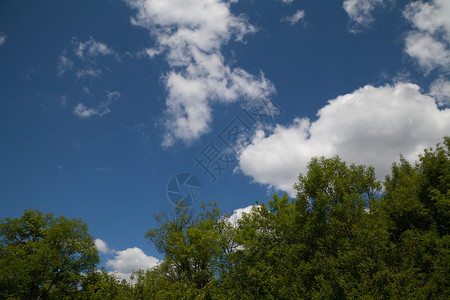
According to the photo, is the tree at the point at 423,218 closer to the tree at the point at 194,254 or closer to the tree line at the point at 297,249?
the tree line at the point at 297,249

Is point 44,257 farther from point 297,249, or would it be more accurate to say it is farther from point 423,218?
point 423,218

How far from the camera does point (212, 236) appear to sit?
150ft

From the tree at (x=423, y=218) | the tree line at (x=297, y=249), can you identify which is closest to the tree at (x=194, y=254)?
the tree line at (x=297, y=249)

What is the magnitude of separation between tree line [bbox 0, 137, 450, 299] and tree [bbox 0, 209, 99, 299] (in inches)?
6.2

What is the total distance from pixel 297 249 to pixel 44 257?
38698 mm

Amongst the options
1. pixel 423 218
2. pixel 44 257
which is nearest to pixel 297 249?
pixel 423 218

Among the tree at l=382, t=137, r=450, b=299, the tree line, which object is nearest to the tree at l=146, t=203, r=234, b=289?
the tree line

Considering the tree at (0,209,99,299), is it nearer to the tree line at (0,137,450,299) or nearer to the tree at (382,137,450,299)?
the tree line at (0,137,450,299)

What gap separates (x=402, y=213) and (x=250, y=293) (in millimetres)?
19980

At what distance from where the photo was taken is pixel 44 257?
4238cm

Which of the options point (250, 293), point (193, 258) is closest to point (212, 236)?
point (193, 258)

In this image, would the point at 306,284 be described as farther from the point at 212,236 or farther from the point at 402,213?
the point at 212,236

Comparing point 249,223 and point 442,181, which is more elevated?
point 249,223

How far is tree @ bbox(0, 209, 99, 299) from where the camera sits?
41156 millimetres
